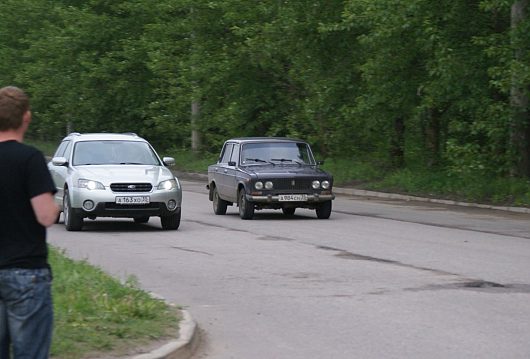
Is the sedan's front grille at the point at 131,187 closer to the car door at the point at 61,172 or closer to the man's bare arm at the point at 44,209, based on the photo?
the car door at the point at 61,172

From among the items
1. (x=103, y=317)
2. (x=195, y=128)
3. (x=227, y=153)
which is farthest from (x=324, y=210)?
(x=195, y=128)

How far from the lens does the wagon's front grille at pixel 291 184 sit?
71.9 feet

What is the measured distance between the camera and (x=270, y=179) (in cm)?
Result: 2194

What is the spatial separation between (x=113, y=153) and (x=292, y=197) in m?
3.72

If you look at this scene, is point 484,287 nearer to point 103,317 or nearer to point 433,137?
point 103,317

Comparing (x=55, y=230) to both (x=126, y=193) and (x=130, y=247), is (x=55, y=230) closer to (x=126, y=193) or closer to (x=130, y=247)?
(x=126, y=193)

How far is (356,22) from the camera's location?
29734mm

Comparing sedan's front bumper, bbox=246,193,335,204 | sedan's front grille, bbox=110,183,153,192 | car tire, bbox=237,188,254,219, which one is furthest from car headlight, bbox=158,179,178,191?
car tire, bbox=237,188,254,219

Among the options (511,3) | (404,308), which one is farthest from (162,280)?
(511,3)

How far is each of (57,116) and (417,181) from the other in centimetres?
3399

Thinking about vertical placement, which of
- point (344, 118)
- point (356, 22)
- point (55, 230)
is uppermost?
point (356, 22)

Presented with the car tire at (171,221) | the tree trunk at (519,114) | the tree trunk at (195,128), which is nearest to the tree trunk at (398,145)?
the tree trunk at (519,114)

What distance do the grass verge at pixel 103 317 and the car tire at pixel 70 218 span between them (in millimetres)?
8087

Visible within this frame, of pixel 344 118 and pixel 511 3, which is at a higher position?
pixel 511 3
